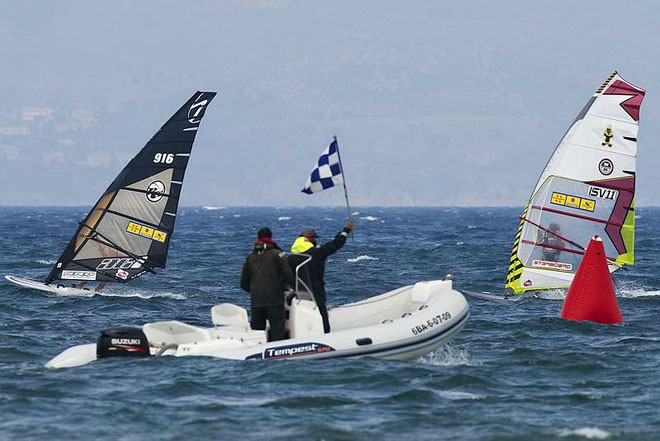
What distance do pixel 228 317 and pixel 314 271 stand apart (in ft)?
4.93

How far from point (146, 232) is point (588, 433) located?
1703 cm

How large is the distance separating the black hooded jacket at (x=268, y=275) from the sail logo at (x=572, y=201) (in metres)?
13.0

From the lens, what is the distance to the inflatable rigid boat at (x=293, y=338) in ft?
55.5

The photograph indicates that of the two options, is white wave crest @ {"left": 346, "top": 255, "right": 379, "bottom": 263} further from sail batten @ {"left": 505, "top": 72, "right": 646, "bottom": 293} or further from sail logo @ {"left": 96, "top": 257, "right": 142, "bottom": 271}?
sail logo @ {"left": 96, "top": 257, "right": 142, "bottom": 271}

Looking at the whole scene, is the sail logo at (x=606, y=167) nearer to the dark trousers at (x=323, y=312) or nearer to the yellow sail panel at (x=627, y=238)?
the yellow sail panel at (x=627, y=238)

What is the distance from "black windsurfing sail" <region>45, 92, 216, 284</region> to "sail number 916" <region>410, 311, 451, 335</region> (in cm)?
1217

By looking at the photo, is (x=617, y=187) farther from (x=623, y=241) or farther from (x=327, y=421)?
(x=327, y=421)

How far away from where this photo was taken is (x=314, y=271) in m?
17.6

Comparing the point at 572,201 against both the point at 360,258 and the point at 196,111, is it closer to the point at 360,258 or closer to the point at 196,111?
the point at 196,111

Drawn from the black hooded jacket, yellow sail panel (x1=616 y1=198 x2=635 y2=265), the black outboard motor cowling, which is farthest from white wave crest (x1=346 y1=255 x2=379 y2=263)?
the black outboard motor cowling

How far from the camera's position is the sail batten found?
28.8 meters

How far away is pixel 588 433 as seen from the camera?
13.5 meters

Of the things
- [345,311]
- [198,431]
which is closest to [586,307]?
[345,311]

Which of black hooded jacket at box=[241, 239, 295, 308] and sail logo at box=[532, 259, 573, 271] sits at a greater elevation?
black hooded jacket at box=[241, 239, 295, 308]
